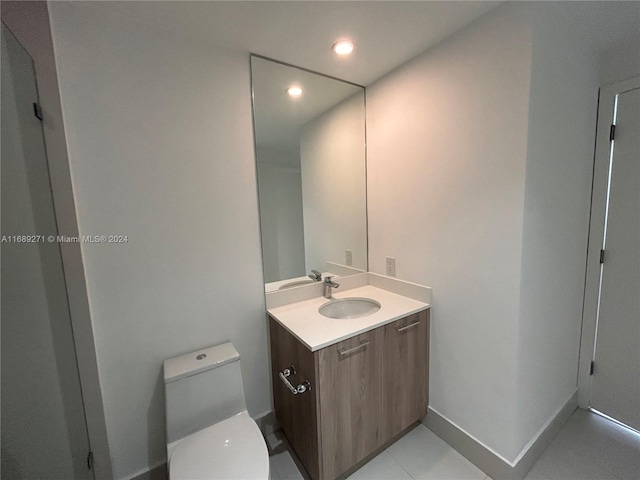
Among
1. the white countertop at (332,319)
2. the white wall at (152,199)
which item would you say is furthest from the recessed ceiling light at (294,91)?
the white countertop at (332,319)

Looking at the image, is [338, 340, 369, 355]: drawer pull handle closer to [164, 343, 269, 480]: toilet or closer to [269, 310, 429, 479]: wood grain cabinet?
[269, 310, 429, 479]: wood grain cabinet

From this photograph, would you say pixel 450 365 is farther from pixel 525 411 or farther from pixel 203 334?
pixel 203 334

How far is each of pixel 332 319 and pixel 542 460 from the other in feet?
4.71

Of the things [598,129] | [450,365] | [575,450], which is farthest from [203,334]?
[598,129]

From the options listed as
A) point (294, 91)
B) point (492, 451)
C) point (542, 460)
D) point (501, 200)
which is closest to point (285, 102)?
point (294, 91)

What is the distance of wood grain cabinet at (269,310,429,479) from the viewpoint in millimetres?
1248

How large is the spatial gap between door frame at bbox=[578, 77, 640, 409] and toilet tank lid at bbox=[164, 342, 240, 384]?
2.31 metres

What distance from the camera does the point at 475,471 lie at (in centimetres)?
142

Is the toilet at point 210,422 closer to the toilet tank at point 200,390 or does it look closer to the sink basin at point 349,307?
the toilet tank at point 200,390

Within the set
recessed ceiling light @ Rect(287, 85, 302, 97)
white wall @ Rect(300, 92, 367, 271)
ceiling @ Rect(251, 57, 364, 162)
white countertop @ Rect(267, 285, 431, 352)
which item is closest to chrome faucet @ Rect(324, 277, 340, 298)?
white countertop @ Rect(267, 285, 431, 352)

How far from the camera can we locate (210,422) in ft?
4.33

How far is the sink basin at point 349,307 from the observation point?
1.76m

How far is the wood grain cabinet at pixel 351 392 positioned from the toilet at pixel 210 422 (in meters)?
0.27

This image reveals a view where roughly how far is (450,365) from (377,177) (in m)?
1.31
